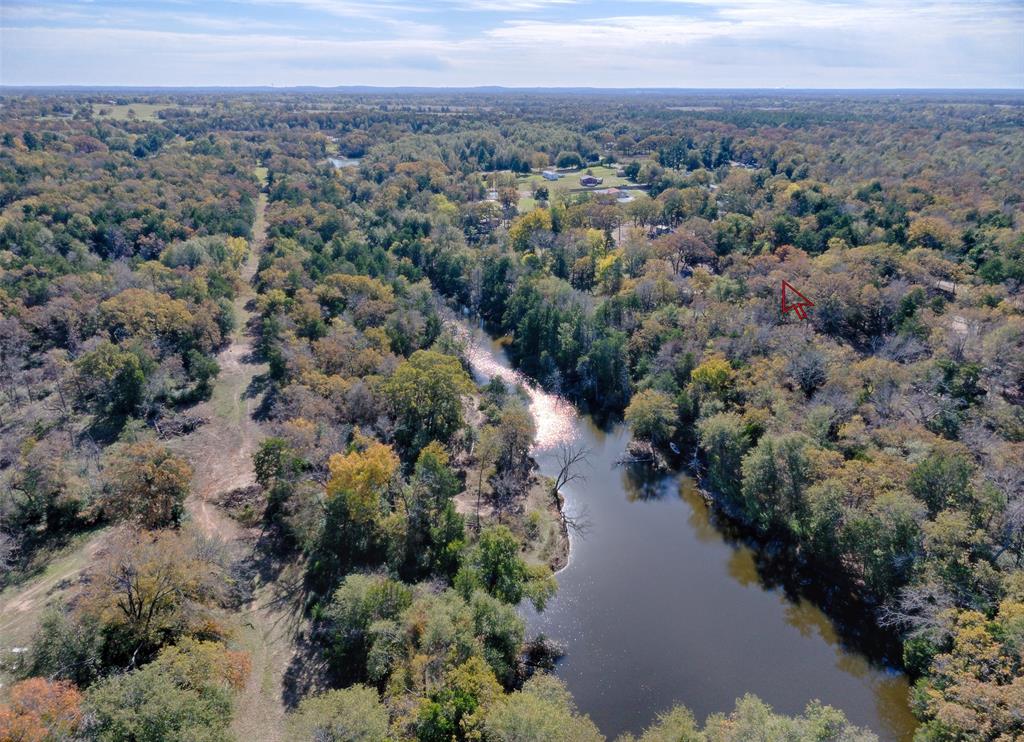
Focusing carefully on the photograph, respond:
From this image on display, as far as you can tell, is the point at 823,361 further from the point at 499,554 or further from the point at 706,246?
the point at 706,246

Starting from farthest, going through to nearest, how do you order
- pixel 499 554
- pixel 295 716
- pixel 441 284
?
pixel 441 284
pixel 499 554
pixel 295 716

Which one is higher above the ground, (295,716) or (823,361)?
(823,361)

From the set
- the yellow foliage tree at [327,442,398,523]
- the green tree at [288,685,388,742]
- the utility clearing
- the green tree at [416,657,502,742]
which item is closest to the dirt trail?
the utility clearing

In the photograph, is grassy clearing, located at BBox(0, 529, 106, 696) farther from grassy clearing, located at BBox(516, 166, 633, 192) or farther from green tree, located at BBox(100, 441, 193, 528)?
grassy clearing, located at BBox(516, 166, 633, 192)

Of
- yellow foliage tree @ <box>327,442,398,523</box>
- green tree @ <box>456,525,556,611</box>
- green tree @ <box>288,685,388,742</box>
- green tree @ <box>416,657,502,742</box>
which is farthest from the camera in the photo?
yellow foliage tree @ <box>327,442,398,523</box>

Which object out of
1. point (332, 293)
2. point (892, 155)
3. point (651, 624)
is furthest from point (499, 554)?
point (892, 155)

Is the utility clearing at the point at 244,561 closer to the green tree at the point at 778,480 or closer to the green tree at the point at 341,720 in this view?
the green tree at the point at 341,720

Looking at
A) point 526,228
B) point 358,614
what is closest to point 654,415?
point 358,614
